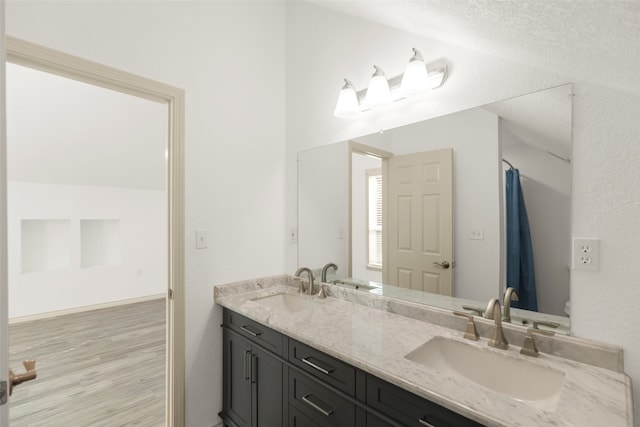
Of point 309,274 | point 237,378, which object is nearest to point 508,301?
point 309,274

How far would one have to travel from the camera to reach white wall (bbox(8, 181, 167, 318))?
164 inches

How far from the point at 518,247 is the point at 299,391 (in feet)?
3.89

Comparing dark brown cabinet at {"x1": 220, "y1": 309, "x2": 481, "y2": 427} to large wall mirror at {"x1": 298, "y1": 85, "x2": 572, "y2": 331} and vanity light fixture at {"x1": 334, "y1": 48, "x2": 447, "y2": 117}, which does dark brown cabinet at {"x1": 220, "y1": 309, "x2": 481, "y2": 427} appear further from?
vanity light fixture at {"x1": 334, "y1": 48, "x2": 447, "y2": 117}

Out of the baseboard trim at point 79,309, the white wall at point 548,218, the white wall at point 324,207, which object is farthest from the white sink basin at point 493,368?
the baseboard trim at point 79,309

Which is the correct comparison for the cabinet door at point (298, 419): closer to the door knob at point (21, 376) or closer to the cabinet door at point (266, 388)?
the cabinet door at point (266, 388)

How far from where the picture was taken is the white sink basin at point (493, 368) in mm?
1036

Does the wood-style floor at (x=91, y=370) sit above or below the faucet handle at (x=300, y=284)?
below

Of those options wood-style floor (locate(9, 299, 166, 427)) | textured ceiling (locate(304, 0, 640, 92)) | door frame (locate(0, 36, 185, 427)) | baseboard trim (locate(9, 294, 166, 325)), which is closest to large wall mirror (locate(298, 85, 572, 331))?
textured ceiling (locate(304, 0, 640, 92))

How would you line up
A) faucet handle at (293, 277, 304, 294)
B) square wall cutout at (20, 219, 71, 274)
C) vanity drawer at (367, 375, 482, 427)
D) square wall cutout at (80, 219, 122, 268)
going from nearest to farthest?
vanity drawer at (367, 375, 482, 427) → faucet handle at (293, 277, 304, 294) → square wall cutout at (20, 219, 71, 274) → square wall cutout at (80, 219, 122, 268)

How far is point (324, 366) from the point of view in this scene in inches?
50.7

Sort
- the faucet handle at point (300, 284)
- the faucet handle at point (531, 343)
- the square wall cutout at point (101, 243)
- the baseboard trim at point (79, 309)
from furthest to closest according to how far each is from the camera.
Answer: the square wall cutout at point (101, 243) → the baseboard trim at point (79, 309) → the faucet handle at point (300, 284) → the faucet handle at point (531, 343)

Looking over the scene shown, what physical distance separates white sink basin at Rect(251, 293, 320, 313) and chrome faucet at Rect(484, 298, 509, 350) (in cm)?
107

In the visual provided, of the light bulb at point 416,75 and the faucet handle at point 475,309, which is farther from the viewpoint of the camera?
the light bulb at point 416,75

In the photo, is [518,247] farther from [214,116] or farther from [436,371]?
[214,116]
